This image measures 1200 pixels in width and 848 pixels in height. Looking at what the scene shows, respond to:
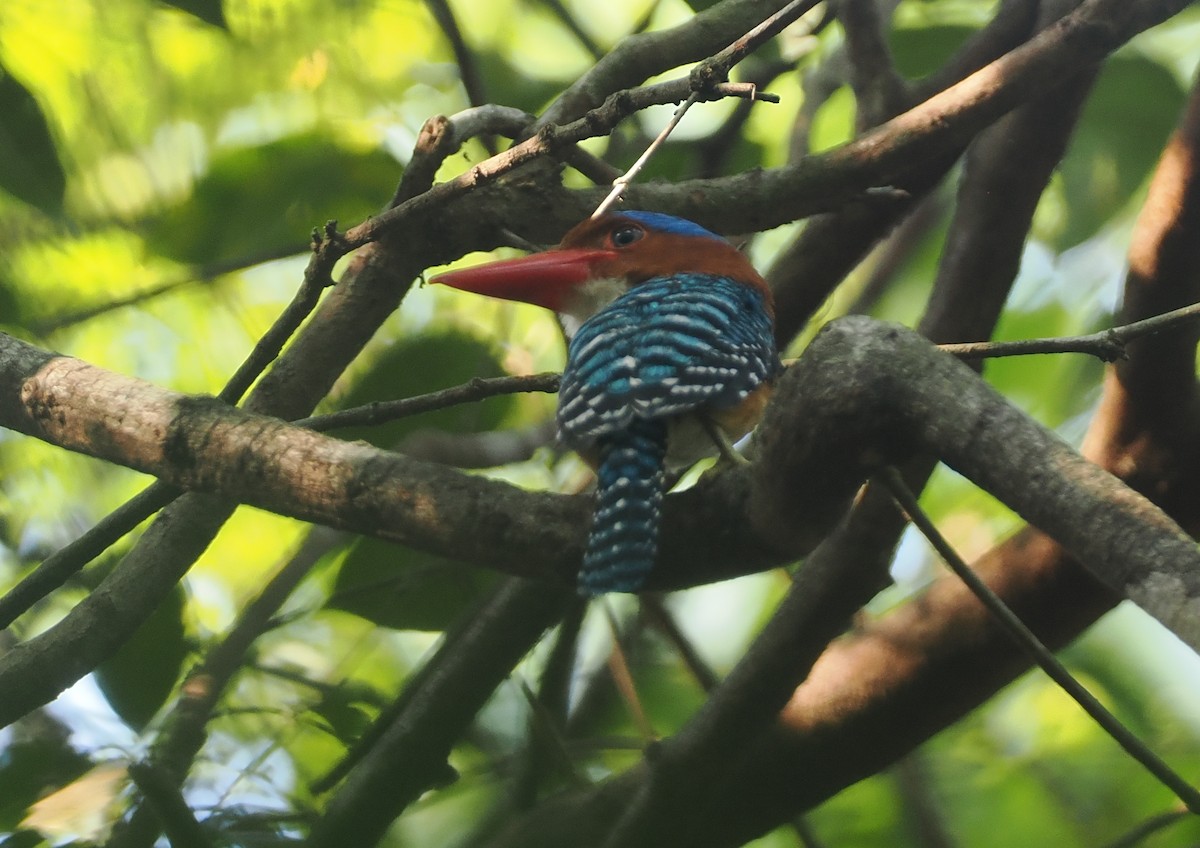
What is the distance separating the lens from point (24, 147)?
2256mm

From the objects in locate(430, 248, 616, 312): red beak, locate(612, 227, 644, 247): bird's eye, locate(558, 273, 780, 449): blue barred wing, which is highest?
locate(612, 227, 644, 247): bird's eye

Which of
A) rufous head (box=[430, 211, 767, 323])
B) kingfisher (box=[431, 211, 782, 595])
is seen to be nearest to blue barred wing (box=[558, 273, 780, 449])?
kingfisher (box=[431, 211, 782, 595])

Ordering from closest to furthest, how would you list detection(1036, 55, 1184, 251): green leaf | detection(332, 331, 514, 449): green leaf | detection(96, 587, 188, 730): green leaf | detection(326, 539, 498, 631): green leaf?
detection(96, 587, 188, 730): green leaf, detection(326, 539, 498, 631): green leaf, detection(332, 331, 514, 449): green leaf, detection(1036, 55, 1184, 251): green leaf

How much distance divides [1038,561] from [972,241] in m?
0.72

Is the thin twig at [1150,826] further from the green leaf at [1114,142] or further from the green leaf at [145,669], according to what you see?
the green leaf at [145,669]

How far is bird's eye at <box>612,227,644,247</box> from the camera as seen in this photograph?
8.84 feet

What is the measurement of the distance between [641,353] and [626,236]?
2.38ft

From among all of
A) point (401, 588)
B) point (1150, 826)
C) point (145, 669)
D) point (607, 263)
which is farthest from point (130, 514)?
point (1150, 826)

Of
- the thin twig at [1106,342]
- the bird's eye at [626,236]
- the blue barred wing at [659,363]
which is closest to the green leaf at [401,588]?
the blue barred wing at [659,363]

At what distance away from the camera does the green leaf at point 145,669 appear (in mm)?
1886

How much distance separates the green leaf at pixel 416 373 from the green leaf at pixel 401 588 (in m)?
0.28

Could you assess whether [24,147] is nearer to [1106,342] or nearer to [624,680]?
[624,680]

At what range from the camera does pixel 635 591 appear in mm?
1633

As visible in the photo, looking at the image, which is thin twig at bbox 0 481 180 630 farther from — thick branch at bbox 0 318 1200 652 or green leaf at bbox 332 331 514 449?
green leaf at bbox 332 331 514 449
